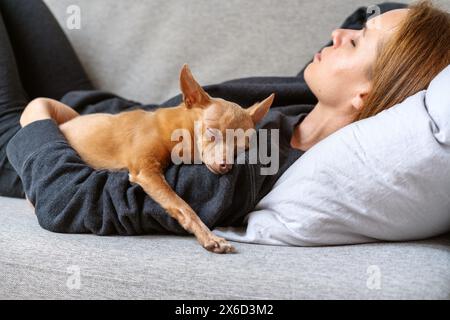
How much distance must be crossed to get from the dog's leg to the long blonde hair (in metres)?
0.63

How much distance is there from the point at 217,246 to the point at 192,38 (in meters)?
1.28

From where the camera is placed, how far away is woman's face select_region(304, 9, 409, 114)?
1.72 meters

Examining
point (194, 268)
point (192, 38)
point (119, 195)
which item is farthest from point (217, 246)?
point (192, 38)

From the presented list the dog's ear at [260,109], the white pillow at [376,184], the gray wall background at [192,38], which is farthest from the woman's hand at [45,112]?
the white pillow at [376,184]

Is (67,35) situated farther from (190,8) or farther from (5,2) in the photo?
(190,8)

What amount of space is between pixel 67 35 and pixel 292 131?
1.29 m

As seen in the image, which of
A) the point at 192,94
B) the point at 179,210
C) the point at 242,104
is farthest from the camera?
the point at 242,104

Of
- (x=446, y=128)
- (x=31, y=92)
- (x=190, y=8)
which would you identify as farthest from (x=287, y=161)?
(x=31, y=92)

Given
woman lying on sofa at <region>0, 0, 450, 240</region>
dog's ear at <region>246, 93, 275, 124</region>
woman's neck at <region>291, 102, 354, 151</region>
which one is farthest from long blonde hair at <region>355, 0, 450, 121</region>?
dog's ear at <region>246, 93, 275, 124</region>

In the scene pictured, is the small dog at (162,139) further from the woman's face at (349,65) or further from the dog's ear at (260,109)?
the woman's face at (349,65)

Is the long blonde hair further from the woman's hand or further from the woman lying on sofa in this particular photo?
the woman's hand

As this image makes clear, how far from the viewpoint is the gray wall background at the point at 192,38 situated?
7.59 feet

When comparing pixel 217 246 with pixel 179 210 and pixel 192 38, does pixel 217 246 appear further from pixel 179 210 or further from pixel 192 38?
pixel 192 38

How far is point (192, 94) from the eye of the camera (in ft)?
5.31
